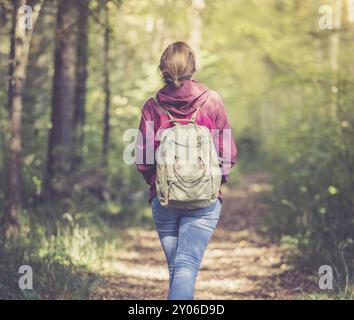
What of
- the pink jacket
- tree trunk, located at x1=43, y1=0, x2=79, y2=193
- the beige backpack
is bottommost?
the beige backpack

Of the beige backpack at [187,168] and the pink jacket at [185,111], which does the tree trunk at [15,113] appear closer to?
the pink jacket at [185,111]

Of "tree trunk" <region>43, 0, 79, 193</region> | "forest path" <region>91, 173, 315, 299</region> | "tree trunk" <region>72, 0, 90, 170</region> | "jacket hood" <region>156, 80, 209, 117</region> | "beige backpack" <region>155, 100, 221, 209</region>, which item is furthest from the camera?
"tree trunk" <region>72, 0, 90, 170</region>

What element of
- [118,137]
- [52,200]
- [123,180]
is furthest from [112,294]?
[118,137]

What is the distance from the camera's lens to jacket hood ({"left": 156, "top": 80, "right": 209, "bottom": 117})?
14.1 ft

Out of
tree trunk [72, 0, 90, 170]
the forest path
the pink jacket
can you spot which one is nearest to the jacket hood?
the pink jacket

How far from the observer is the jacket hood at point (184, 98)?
4293mm

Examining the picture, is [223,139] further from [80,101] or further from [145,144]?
[80,101]

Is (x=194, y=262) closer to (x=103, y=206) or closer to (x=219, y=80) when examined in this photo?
(x=103, y=206)

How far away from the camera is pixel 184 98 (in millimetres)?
4297

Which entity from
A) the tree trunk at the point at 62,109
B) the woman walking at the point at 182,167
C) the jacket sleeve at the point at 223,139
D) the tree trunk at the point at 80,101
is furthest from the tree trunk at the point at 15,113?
the jacket sleeve at the point at 223,139

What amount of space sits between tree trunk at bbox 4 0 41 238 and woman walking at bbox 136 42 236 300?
10.7ft

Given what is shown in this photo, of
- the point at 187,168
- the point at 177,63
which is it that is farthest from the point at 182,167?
the point at 177,63

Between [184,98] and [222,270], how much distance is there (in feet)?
12.5

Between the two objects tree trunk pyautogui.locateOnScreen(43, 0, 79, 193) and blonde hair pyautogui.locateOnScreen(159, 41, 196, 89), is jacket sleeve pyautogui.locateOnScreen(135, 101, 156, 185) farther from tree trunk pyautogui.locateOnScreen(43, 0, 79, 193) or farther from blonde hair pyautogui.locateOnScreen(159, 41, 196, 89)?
tree trunk pyautogui.locateOnScreen(43, 0, 79, 193)
